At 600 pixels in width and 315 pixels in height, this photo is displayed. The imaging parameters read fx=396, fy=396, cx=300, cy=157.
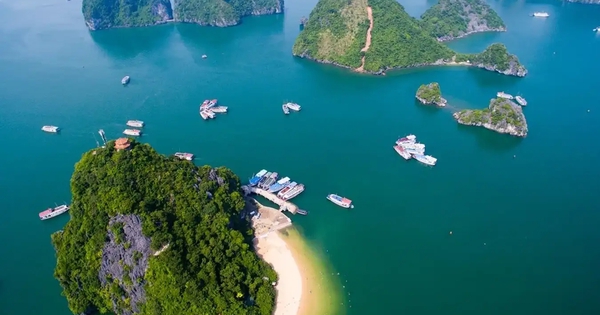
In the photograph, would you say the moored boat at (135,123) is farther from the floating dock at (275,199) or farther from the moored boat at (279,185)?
the moored boat at (279,185)

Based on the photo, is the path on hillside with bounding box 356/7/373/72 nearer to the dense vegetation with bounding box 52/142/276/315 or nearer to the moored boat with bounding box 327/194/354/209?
the moored boat with bounding box 327/194/354/209

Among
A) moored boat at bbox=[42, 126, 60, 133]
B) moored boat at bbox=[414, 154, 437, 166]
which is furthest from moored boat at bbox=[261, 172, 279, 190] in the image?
moored boat at bbox=[42, 126, 60, 133]

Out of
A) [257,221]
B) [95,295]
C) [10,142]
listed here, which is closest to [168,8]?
[10,142]

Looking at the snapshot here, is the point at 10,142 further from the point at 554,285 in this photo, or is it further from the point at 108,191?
the point at 554,285

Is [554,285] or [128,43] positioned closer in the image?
[554,285]

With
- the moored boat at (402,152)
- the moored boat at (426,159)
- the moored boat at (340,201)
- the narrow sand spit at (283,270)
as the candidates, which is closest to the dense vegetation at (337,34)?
the moored boat at (402,152)

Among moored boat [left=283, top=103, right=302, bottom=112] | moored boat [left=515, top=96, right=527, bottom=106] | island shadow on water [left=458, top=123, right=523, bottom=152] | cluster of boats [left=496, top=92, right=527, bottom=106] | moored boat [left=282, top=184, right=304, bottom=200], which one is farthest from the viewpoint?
cluster of boats [left=496, top=92, right=527, bottom=106]
